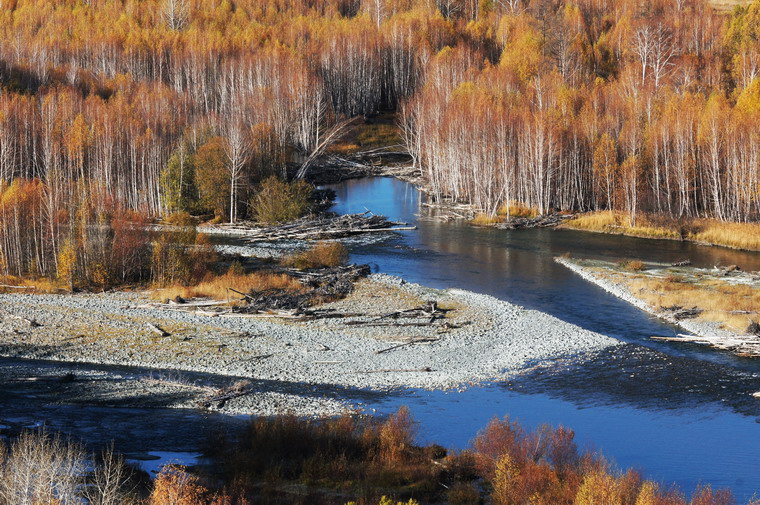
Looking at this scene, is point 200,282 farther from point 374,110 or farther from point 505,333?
point 374,110

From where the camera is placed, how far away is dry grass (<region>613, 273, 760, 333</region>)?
124 feet

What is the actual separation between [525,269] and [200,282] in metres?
20.0

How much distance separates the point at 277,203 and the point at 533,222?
2094 centimetres

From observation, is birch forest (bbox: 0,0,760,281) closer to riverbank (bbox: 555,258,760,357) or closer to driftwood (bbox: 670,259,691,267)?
driftwood (bbox: 670,259,691,267)

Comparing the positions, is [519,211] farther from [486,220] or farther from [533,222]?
[486,220]

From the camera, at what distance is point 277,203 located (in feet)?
217

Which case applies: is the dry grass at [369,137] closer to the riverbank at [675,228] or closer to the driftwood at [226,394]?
the riverbank at [675,228]

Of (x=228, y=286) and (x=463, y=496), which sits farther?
(x=228, y=286)

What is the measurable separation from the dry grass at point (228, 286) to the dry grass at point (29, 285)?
556cm

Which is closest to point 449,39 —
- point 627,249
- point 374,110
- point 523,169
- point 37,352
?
point 374,110

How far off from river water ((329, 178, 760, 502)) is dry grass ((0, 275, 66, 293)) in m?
18.4

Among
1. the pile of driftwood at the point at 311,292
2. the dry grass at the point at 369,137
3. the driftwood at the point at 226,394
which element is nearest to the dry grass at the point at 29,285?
the pile of driftwood at the point at 311,292

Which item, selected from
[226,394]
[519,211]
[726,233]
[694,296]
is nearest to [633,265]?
[694,296]

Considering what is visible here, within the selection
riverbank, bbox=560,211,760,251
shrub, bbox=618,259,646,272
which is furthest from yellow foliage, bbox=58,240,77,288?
riverbank, bbox=560,211,760,251
